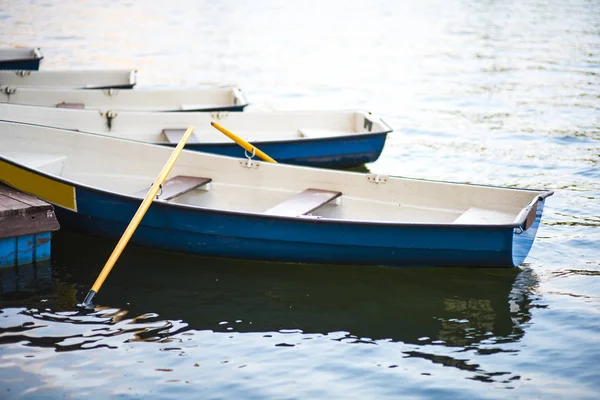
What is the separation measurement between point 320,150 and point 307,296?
123 inches

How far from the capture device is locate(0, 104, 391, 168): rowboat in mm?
10320

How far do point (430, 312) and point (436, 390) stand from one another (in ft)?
4.55

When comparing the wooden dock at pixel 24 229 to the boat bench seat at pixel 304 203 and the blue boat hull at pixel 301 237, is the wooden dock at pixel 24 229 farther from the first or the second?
the boat bench seat at pixel 304 203

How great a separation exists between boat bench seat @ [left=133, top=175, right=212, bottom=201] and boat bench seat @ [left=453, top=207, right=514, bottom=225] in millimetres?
2716

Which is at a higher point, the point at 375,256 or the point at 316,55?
the point at 316,55

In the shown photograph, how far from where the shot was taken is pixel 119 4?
2847cm

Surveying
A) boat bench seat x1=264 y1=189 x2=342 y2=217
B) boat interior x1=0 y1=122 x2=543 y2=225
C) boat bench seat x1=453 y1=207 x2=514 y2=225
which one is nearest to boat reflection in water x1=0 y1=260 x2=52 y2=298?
boat interior x1=0 y1=122 x2=543 y2=225

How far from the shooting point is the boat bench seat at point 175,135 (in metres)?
10.6

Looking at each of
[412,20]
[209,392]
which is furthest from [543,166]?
[412,20]

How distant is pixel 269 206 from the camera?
8.91 meters

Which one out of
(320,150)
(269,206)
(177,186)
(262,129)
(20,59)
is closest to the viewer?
(177,186)

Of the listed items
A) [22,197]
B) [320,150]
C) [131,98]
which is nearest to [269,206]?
[320,150]

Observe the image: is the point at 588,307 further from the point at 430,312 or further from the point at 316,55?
the point at 316,55

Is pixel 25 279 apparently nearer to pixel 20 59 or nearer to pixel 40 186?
pixel 40 186
